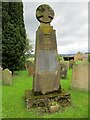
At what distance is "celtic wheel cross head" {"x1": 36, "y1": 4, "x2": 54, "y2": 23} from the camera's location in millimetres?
7336

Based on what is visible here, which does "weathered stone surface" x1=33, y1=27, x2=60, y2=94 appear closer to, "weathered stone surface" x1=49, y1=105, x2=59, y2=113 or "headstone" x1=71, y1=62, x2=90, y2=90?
"weathered stone surface" x1=49, y1=105, x2=59, y2=113

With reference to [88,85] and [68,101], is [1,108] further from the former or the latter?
[88,85]

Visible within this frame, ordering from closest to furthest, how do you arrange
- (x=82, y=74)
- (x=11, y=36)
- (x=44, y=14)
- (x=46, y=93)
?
(x=46, y=93)
(x=44, y=14)
(x=82, y=74)
(x=11, y=36)

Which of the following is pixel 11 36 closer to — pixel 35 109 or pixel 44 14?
pixel 44 14

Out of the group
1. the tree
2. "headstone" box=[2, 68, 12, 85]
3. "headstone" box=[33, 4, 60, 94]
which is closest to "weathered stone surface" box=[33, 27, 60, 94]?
"headstone" box=[33, 4, 60, 94]

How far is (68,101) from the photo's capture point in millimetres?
7105

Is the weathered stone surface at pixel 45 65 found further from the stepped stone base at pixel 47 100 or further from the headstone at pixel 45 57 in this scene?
the stepped stone base at pixel 47 100

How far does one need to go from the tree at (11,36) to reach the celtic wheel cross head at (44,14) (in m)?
7.34

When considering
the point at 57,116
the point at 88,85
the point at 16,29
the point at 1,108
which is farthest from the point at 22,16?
the point at 57,116

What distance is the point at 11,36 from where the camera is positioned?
48.2 ft

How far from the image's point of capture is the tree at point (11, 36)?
46.8 feet

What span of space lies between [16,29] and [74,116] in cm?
1058

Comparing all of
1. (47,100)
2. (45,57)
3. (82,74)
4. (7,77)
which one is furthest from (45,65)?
(7,77)

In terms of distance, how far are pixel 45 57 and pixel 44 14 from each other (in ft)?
5.86
